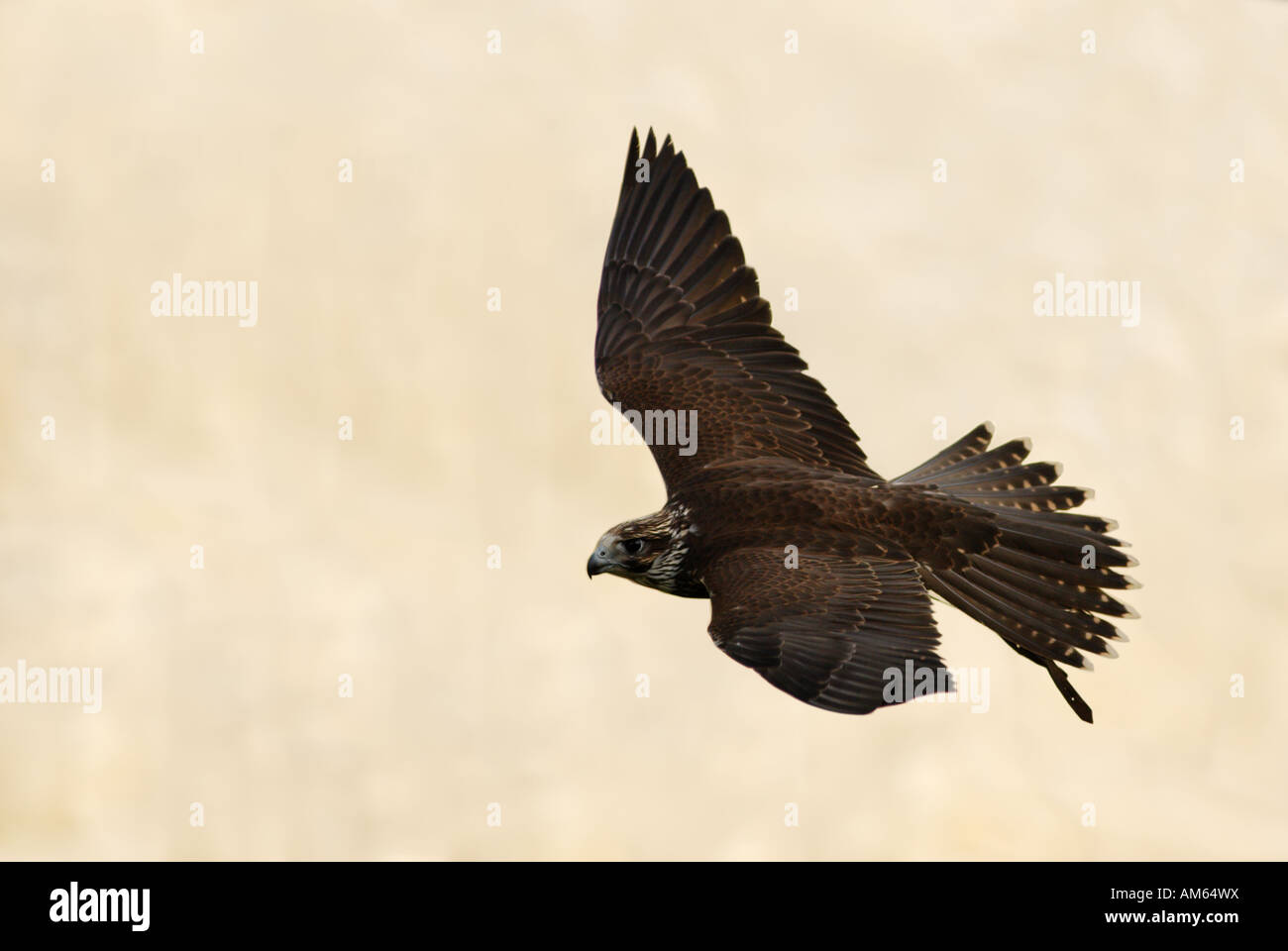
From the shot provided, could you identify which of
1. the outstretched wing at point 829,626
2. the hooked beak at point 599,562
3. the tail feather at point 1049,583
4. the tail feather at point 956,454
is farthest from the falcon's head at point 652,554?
the tail feather at point 956,454

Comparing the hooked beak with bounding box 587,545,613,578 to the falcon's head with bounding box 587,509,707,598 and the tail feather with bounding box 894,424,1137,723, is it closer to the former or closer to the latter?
the falcon's head with bounding box 587,509,707,598

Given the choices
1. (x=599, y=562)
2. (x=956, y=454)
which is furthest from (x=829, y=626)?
(x=956, y=454)

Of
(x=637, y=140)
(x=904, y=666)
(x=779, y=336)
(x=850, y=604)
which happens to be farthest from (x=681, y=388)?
(x=904, y=666)

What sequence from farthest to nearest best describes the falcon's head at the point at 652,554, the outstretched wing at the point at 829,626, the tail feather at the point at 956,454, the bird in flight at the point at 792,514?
the tail feather at the point at 956,454 < the falcon's head at the point at 652,554 < the bird in flight at the point at 792,514 < the outstretched wing at the point at 829,626

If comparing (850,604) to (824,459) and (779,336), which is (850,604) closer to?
(824,459)

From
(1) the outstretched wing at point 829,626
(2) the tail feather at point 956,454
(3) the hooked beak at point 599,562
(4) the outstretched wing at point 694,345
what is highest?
(4) the outstretched wing at point 694,345

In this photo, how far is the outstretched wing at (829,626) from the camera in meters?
7.92

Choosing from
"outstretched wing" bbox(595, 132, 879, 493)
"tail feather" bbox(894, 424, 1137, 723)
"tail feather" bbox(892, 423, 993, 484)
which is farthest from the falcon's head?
"tail feather" bbox(892, 423, 993, 484)

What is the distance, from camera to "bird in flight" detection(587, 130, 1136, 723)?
845cm

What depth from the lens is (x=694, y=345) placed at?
35.4ft

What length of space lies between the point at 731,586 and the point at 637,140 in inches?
137

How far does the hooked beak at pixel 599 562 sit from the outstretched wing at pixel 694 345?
0.72 metres

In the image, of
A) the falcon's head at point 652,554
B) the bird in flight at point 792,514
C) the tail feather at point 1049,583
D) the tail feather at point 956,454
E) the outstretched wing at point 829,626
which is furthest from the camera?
the tail feather at point 956,454

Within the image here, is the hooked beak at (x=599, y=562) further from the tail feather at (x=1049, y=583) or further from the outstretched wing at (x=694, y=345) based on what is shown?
the tail feather at (x=1049, y=583)
